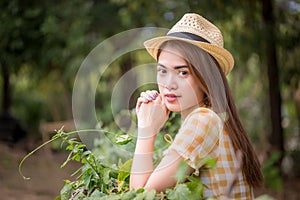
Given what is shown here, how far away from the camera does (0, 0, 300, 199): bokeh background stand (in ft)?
21.3

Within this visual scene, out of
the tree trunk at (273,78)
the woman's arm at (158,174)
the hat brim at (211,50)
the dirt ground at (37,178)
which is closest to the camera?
Result: the woman's arm at (158,174)

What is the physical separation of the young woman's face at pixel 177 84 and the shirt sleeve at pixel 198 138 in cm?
9

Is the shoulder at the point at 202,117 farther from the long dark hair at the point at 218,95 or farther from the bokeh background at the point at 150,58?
the bokeh background at the point at 150,58

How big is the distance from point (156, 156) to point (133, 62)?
6.63 metres

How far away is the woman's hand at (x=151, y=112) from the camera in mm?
1789

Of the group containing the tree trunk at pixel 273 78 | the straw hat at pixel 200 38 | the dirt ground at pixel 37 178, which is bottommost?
the dirt ground at pixel 37 178

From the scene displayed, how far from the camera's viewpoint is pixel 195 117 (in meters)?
1.74

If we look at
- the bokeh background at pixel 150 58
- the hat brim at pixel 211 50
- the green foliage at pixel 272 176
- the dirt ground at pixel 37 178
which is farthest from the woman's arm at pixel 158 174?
the green foliage at pixel 272 176

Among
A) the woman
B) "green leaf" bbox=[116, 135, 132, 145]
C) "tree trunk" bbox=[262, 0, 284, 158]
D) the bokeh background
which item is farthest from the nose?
"tree trunk" bbox=[262, 0, 284, 158]

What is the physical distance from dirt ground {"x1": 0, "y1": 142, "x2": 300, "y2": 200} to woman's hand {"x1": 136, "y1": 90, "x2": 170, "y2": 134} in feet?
14.1

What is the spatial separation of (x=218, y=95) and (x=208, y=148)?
241 mm

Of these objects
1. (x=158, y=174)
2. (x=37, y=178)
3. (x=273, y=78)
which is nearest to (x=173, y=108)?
(x=158, y=174)

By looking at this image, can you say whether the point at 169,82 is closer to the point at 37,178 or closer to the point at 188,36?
the point at 188,36

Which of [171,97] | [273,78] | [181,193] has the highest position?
[171,97]
